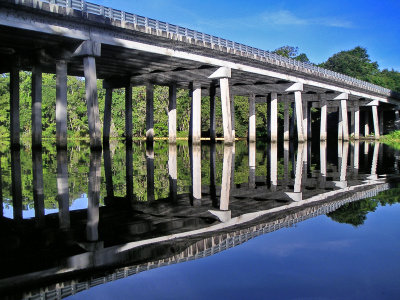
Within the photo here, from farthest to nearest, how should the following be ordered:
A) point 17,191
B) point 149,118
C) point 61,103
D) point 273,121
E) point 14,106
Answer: point 273,121, point 149,118, point 14,106, point 61,103, point 17,191

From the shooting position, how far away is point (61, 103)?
28891 mm

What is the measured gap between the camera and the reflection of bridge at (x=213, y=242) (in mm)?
5156

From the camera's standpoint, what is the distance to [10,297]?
4801 millimetres

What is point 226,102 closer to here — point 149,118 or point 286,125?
point 149,118

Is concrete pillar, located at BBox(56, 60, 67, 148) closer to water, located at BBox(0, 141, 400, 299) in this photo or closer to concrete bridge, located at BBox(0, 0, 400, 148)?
concrete bridge, located at BBox(0, 0, 400, 148)

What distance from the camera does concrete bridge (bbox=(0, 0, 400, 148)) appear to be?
2516 cm

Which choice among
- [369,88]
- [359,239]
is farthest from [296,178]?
[369,88]

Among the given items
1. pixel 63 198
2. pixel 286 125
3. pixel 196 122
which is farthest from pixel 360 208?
pixel 286 125

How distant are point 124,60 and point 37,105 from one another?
330 inches

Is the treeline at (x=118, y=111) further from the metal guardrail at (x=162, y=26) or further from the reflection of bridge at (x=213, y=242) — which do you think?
the reflection of bridge at (x=213, y=242)

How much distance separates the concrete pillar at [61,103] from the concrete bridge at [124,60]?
0.07 m

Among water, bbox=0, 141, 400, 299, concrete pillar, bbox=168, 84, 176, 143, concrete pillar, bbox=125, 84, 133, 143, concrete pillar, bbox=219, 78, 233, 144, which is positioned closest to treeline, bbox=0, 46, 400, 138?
concrete pillar, bbox=168, 84, 176, 143

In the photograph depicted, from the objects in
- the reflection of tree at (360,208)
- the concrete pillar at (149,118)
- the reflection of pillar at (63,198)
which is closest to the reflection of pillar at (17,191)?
the reflection of pillar at (63,198)

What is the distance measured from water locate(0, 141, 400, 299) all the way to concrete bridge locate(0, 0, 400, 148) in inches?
553
